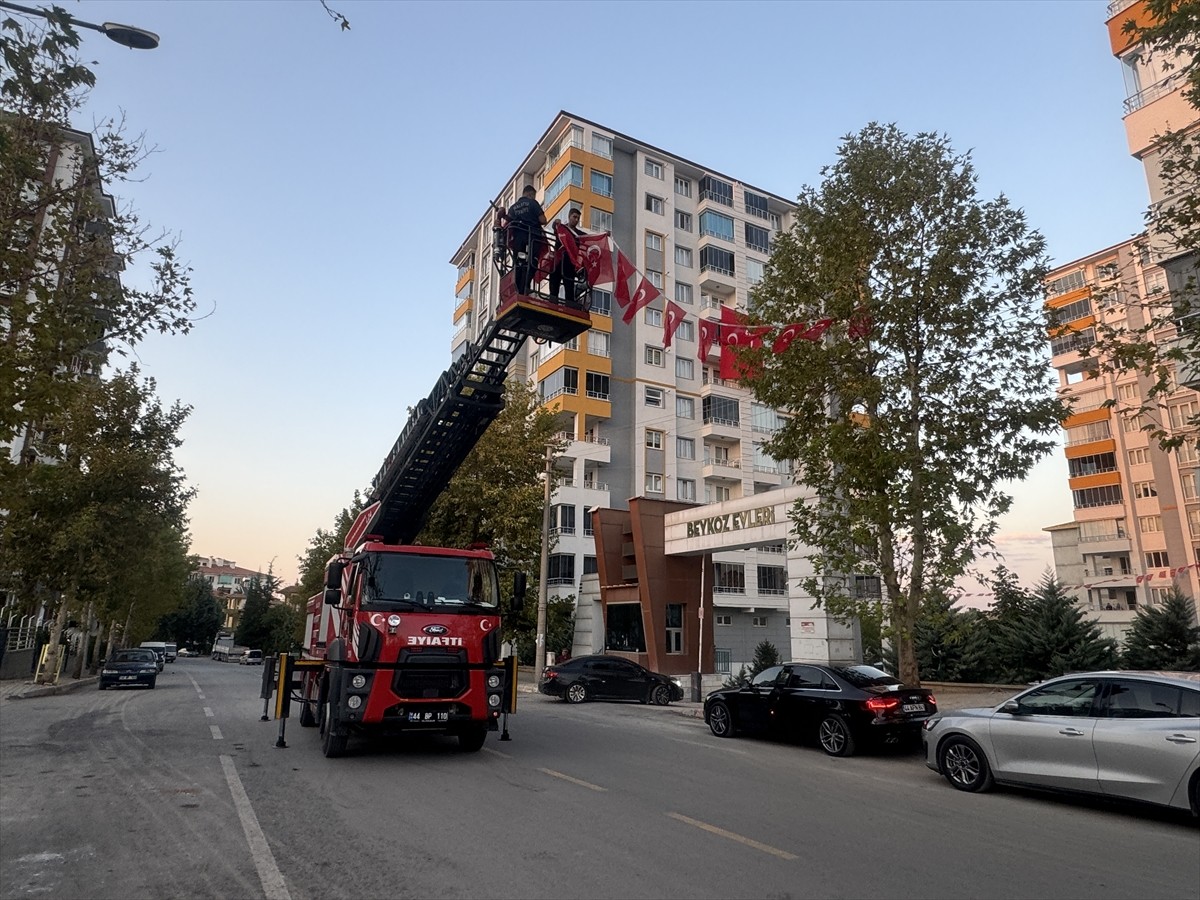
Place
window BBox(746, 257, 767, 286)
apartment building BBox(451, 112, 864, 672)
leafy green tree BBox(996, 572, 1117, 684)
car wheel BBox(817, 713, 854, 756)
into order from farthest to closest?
window BBox(746, 257, 767, 286)
apartment building BBox(451, 112, 864, 672)
leafy green tree BBox(996, 572, 1117, 684)
car wheel BBox(817, 713, 854, 756)

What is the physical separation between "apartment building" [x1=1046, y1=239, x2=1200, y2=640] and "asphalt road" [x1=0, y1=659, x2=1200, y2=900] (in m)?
46.1

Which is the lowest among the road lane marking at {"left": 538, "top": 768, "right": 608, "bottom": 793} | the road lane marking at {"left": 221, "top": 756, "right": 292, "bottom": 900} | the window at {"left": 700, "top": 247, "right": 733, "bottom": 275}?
the road lane marking at {"left": 221, "top": 756, "right": 292, "bottom": 900}

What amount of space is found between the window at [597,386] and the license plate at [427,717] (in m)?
33.8

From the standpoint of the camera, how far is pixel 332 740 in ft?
33.7

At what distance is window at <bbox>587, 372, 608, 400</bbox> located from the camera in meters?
43.5

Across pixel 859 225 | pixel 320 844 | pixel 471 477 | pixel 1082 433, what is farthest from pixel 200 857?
pixel 1082 433

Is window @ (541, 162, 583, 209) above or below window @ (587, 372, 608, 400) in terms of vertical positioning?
above

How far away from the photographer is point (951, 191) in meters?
14.0

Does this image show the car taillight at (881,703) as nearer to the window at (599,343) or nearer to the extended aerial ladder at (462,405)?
the extended aerial ladder at (462,405)

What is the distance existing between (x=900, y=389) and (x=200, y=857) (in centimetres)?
1268

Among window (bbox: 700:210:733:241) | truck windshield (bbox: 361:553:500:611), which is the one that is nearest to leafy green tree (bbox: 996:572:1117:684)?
truck windshield (bbox: 361:553:500:611)

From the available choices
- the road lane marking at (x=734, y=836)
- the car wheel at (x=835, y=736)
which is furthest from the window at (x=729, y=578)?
the road lane marking at (x=734, y=836)

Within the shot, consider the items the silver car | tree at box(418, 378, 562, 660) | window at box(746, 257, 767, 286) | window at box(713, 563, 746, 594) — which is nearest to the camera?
the silver car

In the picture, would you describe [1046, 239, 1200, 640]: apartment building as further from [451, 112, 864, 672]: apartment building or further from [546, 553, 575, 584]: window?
[546, 553, 575, 584]: window
